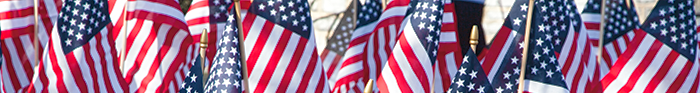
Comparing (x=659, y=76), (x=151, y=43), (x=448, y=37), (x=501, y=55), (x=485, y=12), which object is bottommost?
(x=485, y=12)

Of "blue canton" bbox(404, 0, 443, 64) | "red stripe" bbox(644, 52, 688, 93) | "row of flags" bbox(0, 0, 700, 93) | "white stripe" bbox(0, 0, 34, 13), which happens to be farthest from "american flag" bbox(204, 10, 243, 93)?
"red stripe" bbox(644, 52, 688, 93)

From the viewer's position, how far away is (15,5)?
538cm

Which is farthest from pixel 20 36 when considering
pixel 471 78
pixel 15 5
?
pixel 471 78

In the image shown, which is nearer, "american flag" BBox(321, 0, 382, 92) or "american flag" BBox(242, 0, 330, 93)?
"american flag" BBox(242, 0, 330, 93)

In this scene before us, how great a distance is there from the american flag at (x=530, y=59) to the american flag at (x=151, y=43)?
6.91 ft

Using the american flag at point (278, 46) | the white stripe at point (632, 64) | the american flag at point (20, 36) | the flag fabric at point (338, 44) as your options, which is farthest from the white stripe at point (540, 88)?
the american flag at point (20, 36)

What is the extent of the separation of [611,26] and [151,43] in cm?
352

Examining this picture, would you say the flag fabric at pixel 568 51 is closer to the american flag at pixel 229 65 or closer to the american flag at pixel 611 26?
the american flag at pixel 611 26

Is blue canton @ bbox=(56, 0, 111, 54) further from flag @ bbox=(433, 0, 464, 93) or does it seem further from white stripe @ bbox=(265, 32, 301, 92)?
flag @ bbox=(433, 0, 464, 93)

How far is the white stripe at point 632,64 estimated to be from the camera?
189 inches

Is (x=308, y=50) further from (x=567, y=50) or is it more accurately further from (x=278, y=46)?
(x=567, y=50)

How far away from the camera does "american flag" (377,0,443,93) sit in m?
4.41

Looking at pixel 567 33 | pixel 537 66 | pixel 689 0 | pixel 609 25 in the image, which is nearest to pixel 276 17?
pixel 537 66

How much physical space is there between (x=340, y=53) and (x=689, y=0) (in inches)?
105
